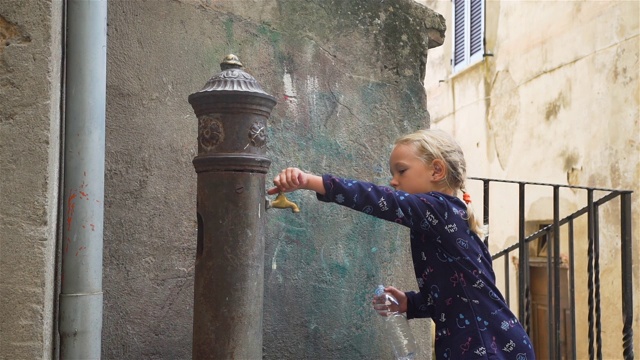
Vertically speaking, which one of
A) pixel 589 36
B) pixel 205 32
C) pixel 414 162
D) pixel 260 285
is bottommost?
pixel 260 285

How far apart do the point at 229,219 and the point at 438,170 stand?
0.76 m

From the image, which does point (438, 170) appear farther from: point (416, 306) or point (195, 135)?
point (195, 135)

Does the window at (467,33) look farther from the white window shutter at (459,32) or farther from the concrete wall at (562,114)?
the concrete wall at (562,114)

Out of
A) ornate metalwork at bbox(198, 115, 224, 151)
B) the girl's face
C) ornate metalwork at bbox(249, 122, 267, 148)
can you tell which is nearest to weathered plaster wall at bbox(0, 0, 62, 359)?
ornate metalwork at bbox(198, 115, 224, 151)

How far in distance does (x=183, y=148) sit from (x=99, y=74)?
617 mm

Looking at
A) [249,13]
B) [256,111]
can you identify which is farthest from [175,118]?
[256,111]

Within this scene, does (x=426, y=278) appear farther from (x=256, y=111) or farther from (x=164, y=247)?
(x=164, y=247)

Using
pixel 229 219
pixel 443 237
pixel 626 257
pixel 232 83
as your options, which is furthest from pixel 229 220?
pixel 626 257

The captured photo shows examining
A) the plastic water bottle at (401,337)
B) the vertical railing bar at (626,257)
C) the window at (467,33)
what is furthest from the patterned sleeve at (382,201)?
the window at (467,33)

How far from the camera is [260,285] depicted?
7.29ft

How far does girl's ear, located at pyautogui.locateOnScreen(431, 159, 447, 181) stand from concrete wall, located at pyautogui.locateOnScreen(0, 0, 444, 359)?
2.69 ft

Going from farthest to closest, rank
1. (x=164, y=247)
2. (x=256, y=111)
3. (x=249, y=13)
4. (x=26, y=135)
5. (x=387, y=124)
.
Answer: (x=387, y=124) < (x=249, y=13) < (x=164, y=247) < (x=256, y=111) < (x=26, y=135)

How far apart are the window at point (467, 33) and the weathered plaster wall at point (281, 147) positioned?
6.78m

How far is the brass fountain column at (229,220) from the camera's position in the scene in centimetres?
213
